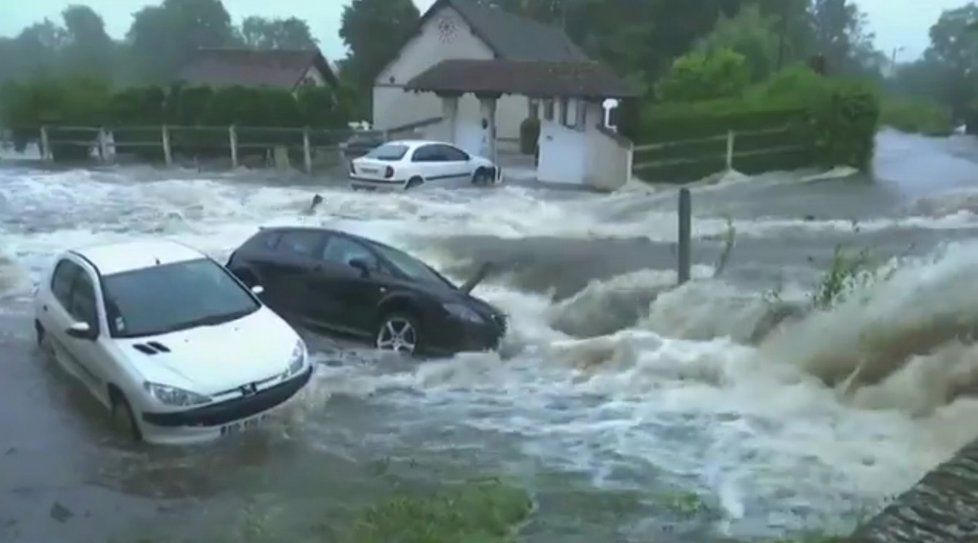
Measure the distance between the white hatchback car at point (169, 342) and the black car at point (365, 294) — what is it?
6.59 ft

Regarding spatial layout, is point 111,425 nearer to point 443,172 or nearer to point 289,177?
point 443,172

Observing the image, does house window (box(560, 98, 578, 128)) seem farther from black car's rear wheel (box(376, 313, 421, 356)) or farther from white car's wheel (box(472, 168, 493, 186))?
black car's rear wheel (box(376, 313, 421, 356))

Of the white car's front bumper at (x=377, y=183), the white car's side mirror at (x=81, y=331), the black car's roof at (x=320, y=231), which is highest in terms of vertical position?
the black car's roof at (x=320, y=231)

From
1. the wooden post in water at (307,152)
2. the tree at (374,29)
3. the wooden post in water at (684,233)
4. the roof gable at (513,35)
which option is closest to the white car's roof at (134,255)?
the wooden post in water at (684,233)

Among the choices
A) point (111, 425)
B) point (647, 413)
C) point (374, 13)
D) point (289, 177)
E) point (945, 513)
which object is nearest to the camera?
point (945, 513)

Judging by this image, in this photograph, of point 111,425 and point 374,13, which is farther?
point 374,13

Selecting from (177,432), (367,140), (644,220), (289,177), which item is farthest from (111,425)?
(367,140)

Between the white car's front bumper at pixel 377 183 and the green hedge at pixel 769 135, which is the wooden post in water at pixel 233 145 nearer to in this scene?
the white car's front bumper at pixel 377 183

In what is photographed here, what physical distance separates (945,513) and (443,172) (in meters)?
25.8

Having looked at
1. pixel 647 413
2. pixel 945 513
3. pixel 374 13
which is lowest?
pixel 647 413

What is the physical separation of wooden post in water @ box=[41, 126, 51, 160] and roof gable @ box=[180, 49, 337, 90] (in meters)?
17.3

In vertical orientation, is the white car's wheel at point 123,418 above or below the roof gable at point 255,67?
below

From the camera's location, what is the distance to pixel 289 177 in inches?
1353

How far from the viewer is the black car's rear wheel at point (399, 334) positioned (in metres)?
14.0
